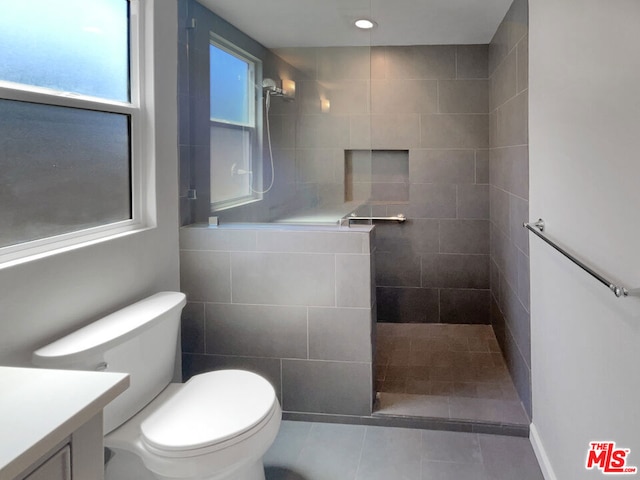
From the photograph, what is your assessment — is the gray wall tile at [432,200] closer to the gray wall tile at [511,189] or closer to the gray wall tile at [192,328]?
the gray wall tile at [511,189]

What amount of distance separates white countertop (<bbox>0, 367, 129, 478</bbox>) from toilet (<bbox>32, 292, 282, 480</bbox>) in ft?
1.55

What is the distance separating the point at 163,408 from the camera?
1.76m

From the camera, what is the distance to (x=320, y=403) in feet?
8.29

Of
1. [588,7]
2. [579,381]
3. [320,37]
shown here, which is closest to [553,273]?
[579,381]

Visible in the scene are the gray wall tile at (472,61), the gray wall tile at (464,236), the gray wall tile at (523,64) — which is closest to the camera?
the gray wall tile at (523,64)

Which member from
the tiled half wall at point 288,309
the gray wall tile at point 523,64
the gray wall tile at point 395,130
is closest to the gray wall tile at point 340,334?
the tiled half wall at point 288,309

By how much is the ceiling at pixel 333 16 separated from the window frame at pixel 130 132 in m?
0.67

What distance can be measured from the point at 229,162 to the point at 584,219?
197 cm

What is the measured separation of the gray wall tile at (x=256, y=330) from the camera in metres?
2.51

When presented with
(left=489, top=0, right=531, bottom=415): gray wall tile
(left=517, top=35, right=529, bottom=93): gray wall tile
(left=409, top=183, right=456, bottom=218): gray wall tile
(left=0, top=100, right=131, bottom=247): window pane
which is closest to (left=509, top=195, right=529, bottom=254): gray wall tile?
(left=489, top=0, right=531, bottom=415): gray wall tile

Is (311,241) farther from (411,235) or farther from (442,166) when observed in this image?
(442,166)

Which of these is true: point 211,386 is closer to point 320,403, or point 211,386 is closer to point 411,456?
point 320,403

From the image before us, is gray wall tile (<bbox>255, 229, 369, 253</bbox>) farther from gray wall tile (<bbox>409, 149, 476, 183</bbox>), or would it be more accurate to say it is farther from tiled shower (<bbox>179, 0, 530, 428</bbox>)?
gray wall tile (<bbox>409, 149, 476, 183</bbox>)

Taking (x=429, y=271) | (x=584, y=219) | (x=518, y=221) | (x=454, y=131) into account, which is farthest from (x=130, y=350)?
(x=454, y=131)
